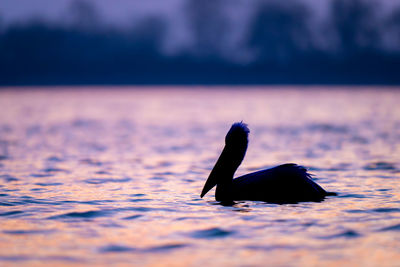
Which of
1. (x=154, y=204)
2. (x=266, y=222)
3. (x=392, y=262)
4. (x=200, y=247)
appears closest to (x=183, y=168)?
(x=154, y=204)

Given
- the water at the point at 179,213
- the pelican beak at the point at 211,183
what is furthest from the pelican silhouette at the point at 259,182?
the water at the point at 179,213

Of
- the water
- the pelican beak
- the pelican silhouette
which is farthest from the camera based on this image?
the pelican beak

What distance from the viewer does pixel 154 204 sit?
809 cm

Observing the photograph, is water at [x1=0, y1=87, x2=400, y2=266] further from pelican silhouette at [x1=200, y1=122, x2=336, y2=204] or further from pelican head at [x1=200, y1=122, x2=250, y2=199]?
pelican head at [x1=200, y1=122, x2=250, y2=199]

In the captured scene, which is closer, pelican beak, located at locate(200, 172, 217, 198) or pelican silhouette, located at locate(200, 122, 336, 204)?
pelican silhouette, located at locate(200, 122, 336, 204)

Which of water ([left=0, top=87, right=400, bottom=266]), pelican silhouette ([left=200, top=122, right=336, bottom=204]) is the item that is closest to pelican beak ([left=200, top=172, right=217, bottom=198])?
pelican silhouette ([left=200, top=122, right=336, bottom=204])

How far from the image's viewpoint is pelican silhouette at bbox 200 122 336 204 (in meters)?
8.02

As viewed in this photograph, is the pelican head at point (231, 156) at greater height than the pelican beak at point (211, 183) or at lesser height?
greater

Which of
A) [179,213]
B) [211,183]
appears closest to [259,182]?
[211,183]

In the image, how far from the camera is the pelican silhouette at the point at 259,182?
8023mm

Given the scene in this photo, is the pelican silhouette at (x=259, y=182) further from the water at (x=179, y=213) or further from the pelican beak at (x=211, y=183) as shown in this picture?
the water at (x=179, y=213)

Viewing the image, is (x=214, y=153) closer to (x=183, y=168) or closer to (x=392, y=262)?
(x=183, y=168)

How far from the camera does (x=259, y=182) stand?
8164 millimetres

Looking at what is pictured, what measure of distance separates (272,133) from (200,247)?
1512 centimetres
